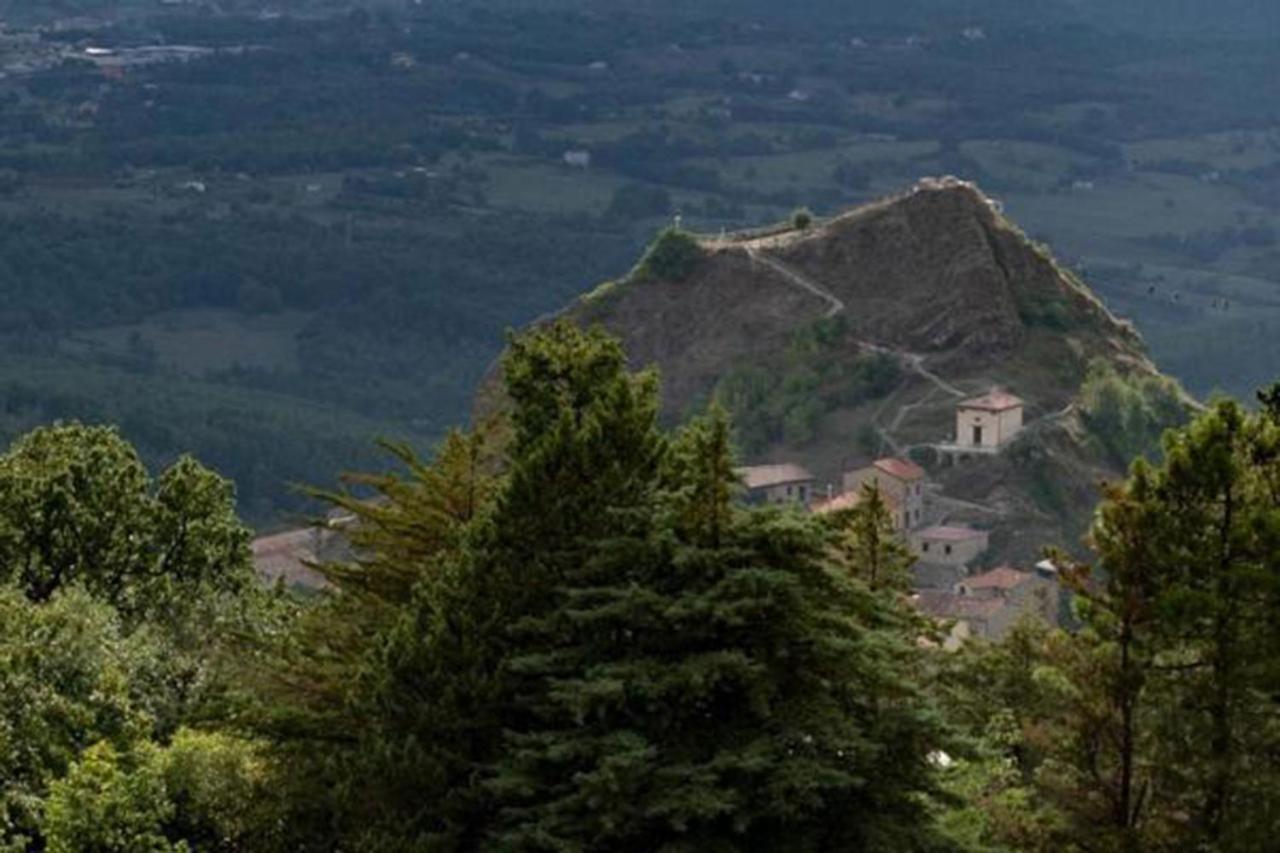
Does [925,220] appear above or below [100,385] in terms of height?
above

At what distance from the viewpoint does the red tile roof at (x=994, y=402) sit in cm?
9344

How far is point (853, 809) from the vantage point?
24.3 meters

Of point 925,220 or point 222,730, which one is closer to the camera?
point 222,730

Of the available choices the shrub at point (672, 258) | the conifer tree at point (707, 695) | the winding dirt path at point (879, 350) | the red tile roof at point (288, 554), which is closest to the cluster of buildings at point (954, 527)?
the winding dirt path at point (879, 350)

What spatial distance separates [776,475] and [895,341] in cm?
1376

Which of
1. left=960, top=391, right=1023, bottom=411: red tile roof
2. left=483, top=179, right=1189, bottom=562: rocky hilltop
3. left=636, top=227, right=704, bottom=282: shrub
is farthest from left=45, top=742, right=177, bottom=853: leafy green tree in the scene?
left=636, top=227, right=704, bottom=282: shrub

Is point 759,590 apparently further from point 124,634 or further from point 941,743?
point 124,634

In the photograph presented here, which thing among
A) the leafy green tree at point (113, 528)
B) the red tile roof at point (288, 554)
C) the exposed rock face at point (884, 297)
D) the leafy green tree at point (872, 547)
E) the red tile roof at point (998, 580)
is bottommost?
the red tile roof at point (288, 554)

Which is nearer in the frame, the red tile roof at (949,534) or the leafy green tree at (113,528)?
the leafy green tree at (113,528)

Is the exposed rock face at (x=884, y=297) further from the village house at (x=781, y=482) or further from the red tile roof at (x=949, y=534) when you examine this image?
the red tile roof at (x=949, y=534)

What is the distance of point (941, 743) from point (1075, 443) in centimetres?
6983

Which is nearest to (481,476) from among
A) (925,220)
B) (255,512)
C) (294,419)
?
(925,220)

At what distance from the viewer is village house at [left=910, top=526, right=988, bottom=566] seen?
3410 inches

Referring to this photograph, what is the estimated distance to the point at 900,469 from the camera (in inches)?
3494
